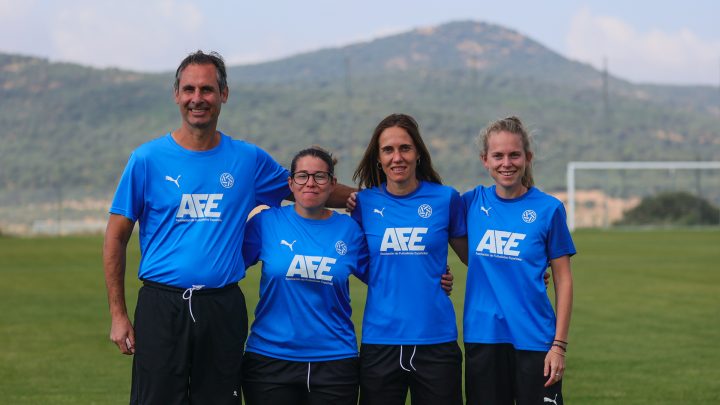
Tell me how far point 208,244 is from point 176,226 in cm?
17

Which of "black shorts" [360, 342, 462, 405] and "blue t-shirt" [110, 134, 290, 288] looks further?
"black shorts" [360, 342, 462, 405]

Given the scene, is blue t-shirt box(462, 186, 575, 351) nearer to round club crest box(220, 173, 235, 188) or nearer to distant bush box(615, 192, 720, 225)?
round club crest box(220, 173, 235, 188)

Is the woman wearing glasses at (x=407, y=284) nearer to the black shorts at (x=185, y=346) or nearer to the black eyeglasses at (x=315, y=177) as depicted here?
the black eyeglasses at (x=315, y=177)

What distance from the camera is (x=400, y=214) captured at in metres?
5.18

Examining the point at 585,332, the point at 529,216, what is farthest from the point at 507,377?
the point at 585,332

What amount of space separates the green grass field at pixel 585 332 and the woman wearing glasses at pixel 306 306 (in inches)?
141

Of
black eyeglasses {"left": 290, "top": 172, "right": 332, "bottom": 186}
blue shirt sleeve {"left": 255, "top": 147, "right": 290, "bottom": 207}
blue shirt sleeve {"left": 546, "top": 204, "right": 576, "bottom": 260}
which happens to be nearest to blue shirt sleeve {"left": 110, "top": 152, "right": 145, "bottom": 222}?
blue shirt sleeve {"left": 255, "top": 147, "right": 290, "bottom": 207}

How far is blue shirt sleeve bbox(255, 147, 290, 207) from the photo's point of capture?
523 cm

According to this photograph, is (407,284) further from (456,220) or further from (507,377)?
(507,377)

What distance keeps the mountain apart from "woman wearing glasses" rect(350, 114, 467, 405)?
144ft

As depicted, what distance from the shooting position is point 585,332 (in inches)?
475

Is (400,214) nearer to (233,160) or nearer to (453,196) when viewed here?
(453,196)

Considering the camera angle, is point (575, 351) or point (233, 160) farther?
point (575, 351)

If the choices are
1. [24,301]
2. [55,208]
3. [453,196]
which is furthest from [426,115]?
[453,196]
